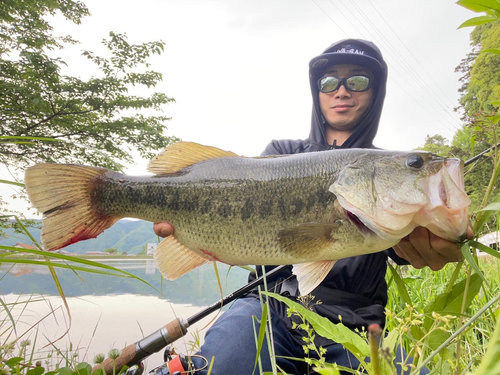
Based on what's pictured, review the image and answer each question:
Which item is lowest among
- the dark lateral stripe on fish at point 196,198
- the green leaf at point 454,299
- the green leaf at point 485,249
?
the green leaf at point 454,299

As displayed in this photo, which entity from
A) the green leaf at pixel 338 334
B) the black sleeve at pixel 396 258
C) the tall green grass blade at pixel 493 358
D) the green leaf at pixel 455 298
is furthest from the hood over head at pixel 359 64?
the tall green grass blade at pixel 493 358

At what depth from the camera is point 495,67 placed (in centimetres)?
1984

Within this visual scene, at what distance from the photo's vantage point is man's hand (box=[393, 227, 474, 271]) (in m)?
1.62

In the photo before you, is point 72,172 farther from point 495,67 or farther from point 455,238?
point 495,67

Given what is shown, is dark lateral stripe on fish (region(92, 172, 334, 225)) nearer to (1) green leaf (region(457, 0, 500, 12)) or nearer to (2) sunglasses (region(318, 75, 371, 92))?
(1) green leaf (region(457, 0, 500, 12))

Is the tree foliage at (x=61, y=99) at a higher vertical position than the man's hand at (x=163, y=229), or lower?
higher

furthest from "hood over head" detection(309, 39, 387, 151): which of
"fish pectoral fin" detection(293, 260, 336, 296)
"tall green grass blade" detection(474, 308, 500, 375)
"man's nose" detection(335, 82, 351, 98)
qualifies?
"tall green grass blade" detection(474, 308, 500, 375)

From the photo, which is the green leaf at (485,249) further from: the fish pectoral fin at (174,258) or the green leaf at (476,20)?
the fish pectoral fin at (174,258)

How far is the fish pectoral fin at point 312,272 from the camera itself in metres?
1.72

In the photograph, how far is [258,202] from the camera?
1.75m

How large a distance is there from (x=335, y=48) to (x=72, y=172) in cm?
303

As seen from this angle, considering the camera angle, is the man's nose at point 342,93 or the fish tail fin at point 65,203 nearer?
the fish tail fin at point 65,203

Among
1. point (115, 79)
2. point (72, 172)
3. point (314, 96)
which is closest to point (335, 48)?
point (314, 96)

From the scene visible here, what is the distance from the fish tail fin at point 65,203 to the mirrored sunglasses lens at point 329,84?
2448mm
